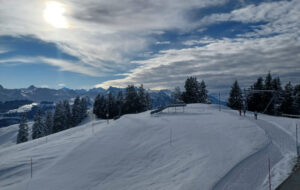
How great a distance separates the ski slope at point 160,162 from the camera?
1269 centimetres

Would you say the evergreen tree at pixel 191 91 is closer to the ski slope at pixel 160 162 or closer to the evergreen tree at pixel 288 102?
the evergreen tree at pixel 288 102

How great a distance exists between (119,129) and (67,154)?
7.81 meters

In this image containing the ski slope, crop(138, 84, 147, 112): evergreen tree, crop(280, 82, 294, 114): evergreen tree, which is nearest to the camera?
the ski slope

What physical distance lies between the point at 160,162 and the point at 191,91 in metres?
59.2

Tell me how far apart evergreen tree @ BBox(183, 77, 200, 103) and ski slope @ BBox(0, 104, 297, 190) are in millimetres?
49551

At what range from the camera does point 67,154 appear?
1806 cm

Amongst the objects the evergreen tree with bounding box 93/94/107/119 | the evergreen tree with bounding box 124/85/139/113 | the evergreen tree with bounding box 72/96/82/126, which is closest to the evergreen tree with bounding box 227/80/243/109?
the evergreen tree with bounding box 124/85/139/113

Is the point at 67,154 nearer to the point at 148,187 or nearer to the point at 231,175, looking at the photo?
the point at 148,187

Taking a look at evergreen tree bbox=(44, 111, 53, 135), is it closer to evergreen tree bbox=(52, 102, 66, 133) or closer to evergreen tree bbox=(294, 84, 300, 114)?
evergreen tree bbox=(52, 102, 66, 133)

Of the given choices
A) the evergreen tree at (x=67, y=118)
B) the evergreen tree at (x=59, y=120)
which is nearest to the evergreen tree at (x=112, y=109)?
the evergreen tree at (x=67, y=118)

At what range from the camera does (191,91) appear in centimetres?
7331

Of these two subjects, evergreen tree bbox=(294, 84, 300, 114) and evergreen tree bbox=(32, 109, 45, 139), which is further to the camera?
evergreen tree bbox=(32, 109, 45, 139)

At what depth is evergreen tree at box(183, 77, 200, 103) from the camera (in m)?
72.9

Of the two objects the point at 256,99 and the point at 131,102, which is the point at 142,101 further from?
the point at 256,99
